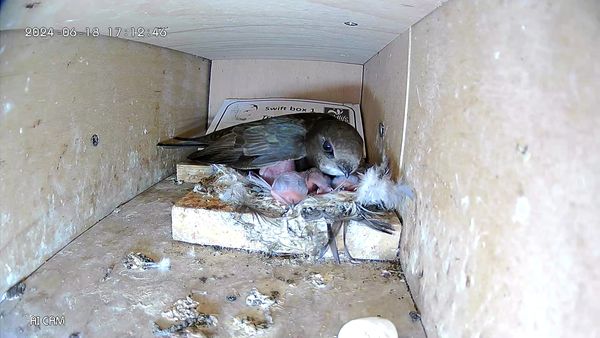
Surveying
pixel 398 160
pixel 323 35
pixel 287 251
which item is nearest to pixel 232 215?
pixel 287 251

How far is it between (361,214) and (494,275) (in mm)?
447

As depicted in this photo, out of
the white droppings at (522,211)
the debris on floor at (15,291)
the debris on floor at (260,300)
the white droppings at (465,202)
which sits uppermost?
the white droppings at (522,211)

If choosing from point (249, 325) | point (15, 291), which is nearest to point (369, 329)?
point (249, 325)

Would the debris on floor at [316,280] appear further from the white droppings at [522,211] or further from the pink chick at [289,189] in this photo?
the white droppings at [522,211]

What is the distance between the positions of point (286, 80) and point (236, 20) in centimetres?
77

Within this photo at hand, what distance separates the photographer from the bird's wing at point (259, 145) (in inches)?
42.9

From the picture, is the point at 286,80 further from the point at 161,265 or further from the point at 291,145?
the point at 161,265

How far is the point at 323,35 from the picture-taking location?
3.32 feet

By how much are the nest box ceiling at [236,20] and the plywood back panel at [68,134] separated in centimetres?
5

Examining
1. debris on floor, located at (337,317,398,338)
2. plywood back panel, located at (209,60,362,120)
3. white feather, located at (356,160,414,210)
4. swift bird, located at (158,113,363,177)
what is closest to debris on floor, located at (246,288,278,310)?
debris on floor, located at (337,317,398,338)

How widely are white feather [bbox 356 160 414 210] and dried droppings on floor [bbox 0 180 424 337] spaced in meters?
0.12

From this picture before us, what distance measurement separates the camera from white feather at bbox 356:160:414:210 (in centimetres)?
84

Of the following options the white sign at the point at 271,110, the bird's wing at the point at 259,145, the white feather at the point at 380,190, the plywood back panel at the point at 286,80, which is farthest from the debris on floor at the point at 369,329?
the plywood back panel at the point at 286,80

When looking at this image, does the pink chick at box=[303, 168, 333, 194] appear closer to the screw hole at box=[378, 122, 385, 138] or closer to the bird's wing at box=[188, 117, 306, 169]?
the bird's wing at box=[188, 117, 306, 169]
